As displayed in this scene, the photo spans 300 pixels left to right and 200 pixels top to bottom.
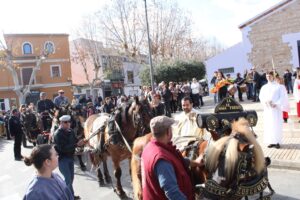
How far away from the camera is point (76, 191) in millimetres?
7996

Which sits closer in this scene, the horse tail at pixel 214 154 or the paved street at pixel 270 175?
the horse tail at pixel 214 154

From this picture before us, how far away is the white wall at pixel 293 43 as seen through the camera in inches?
843

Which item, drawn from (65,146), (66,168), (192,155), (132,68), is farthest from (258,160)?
(132,68)

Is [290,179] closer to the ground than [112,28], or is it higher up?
closer to the ground

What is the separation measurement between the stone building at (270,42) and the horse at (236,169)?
19167 mm

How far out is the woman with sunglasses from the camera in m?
3.18

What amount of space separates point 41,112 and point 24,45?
33872 mm

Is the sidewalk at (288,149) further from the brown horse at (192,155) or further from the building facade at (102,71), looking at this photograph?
the building facade at (102,71)

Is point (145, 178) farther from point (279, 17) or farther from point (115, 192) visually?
point (279, 17)

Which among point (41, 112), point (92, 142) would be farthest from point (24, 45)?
point (92, 142)

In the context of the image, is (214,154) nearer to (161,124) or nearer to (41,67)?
(161,124)

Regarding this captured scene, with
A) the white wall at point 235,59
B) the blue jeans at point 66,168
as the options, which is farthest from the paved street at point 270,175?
the white wall at point 235,59

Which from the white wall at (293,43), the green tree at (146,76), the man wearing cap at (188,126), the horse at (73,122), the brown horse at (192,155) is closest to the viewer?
the brown horse at (192,155)

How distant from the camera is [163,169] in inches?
124
